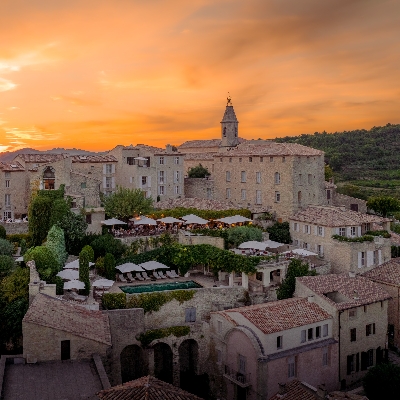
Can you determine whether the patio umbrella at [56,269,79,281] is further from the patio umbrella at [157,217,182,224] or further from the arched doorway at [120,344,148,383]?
the patio umbrella at [157,217,182,224]

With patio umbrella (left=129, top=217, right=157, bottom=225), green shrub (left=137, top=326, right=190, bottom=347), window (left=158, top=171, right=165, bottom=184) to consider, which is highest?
window (left=158, top=171, right=165, bottom=184)

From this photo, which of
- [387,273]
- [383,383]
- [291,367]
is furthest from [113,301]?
[387,273]

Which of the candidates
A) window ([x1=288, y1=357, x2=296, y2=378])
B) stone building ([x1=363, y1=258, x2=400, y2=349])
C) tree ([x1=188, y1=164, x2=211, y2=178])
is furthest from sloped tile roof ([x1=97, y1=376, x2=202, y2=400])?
tree ([x1=188, y1=164, x2=211, y2=178])

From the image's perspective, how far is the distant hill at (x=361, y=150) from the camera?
10269 centimetres

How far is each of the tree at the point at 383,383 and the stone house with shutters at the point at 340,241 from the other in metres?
12.7

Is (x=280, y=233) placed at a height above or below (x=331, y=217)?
below

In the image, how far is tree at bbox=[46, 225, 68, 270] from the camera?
117ft

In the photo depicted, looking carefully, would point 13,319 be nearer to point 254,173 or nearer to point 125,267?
point 125,267

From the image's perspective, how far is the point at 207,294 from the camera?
36.0 meters

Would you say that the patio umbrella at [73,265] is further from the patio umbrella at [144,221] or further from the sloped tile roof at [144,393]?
the sloped tile roof at [144,393]

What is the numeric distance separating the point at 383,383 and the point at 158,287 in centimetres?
1563

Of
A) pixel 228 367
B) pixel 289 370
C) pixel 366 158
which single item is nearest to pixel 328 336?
pixel 289 370

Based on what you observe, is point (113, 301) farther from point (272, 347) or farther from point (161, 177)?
point (161, 177)

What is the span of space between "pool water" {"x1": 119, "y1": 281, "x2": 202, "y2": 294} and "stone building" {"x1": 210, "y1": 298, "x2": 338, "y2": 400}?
4.20m
